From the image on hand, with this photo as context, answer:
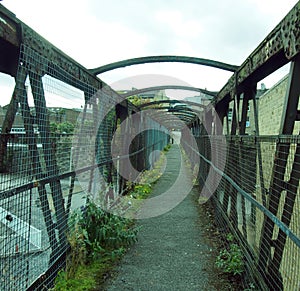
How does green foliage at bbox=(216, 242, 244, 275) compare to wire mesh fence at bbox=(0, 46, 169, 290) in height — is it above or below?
below

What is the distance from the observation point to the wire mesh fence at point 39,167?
1774 millimetres

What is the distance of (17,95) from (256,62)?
1953mm

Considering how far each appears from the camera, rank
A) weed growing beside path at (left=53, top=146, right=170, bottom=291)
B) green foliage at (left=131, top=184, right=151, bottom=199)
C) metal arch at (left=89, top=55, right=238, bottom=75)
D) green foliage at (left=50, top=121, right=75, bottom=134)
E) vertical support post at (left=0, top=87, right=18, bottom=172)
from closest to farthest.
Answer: vertical support post at (left=0, top=87, right=18, bottom=172), green foliage at (left=50, top=121, right=75, bottom=134), weed growing beside path at (left=53, top=146, right=170, bottom=291), metal arch at (left=89, top=55, right=238, bottom=75), green foliage at (left=131, top=184, right=151, bottom=199)

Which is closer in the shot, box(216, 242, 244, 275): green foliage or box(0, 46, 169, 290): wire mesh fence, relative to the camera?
box(0, 46, 169, 290): wire mesh fence

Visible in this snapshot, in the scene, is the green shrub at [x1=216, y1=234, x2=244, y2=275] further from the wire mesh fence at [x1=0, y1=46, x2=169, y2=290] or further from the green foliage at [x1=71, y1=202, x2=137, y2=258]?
the wire mesh fence at [x1=0, y1=46, x2=169, y2=290]

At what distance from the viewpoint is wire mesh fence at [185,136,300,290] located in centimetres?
178

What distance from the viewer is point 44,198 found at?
2.28 m

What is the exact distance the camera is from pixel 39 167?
2188 millimetres

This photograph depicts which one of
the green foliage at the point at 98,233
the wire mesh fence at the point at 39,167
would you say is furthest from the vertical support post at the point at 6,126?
the green foliage at the point at 98,233

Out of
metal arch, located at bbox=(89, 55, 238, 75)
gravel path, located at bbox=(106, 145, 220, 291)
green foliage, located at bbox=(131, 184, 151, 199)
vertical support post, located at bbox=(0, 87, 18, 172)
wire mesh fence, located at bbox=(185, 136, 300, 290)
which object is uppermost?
metal arch, located at bbox=(89, 55, 238, 75)

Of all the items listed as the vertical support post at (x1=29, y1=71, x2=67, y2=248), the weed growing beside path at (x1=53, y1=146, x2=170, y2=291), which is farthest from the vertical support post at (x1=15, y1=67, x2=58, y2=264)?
the weed growing beside path at (x1=53, y1=146, x2=170, y2=291)

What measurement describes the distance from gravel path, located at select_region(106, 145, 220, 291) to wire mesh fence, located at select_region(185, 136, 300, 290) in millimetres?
473

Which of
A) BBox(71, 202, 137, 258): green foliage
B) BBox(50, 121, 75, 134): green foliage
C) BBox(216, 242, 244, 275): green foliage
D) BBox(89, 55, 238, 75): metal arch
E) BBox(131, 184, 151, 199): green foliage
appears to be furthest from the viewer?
BBox(131, 184, 151, 199): green foliage

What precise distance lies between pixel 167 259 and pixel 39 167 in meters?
1.85
